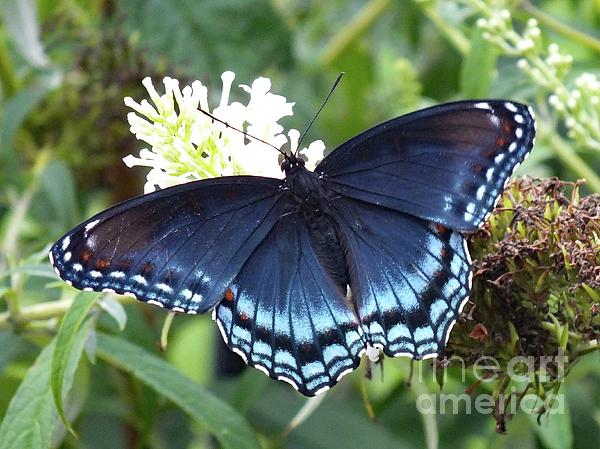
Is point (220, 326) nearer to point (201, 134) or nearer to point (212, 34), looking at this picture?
point (201, 134)

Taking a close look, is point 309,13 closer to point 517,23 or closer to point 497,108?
point 517,23

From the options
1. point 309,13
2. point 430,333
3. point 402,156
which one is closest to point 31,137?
point 309,13

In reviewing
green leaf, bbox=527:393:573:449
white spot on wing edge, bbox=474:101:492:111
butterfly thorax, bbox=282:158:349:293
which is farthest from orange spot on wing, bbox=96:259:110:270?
green leaf, bbox=527:393:573:449

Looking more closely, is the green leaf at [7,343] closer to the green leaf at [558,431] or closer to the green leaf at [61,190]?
the green leaf at [61,190]

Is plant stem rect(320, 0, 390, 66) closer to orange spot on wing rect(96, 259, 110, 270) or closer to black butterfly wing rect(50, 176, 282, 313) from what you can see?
black butterfly wing rect(50, 176, 282, 313)

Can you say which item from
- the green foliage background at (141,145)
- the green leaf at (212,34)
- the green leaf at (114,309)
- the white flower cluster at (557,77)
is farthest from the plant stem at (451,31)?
the green leaf at (114,309)

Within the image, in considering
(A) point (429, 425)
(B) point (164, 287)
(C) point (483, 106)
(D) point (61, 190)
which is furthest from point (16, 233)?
(C) point (483, 106)
